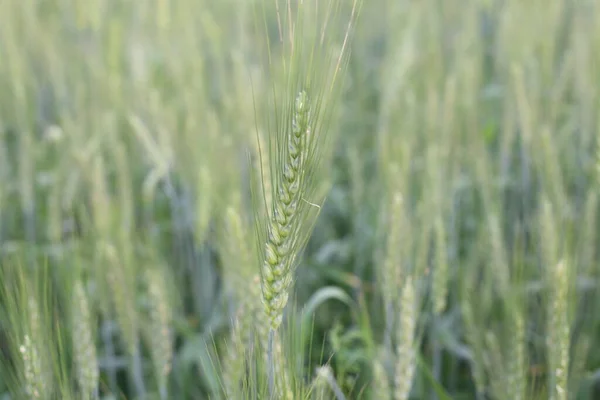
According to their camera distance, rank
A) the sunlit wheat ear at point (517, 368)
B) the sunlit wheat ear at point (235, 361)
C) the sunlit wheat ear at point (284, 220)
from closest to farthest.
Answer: the sunlit wheat ear at point (284, 220)
the sunlit wheat ear at point (235, 361)
the sunlit wheat ear at point (517, 368)

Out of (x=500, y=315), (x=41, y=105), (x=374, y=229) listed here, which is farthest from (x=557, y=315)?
(x=41, y=105)

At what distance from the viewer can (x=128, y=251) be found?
52.9 inches

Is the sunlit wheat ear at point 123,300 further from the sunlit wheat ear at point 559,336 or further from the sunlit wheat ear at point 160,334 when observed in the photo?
the sunlit wheat ear at point 559,336

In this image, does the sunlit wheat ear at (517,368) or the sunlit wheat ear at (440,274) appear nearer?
the sunlit wheat ear at (517,368)

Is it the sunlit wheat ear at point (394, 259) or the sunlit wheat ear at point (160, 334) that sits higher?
the sunlit wheat ear at point (394, 259)

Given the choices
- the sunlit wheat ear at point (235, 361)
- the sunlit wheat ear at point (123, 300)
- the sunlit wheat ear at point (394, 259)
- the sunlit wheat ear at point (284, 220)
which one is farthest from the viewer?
the sunlit wheat ear at point (123, 300)

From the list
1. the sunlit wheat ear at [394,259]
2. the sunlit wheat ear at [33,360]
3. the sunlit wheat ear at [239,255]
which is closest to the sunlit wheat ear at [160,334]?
the sunlit wheat ear at [239,255]

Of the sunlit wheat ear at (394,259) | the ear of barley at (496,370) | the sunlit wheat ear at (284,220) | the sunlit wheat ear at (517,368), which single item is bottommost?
the ear of barley at (496,370)

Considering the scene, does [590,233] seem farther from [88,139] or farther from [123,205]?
[88,139]

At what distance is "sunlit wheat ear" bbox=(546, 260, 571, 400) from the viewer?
3.15 ft

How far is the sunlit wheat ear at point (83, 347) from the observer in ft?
3.41

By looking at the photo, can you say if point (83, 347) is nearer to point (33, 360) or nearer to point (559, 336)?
point (33, 360)

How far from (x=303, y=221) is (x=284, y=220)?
0.05 meters

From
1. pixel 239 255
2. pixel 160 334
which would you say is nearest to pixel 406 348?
pixel 239 255
